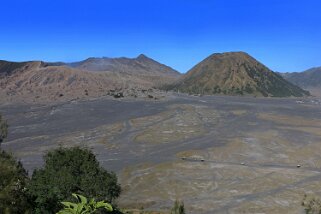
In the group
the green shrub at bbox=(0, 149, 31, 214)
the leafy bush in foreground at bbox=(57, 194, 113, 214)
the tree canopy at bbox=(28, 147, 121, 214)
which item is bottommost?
the tree canopy at bbox=(28, 147, 121, 214)

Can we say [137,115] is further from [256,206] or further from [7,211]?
[7,211]

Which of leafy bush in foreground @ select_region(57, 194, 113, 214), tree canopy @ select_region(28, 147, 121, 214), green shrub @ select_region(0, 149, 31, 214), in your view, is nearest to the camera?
leafy bush in foreground @ select_region(57, 194, 113, 214)

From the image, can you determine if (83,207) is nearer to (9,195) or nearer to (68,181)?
(9,195)

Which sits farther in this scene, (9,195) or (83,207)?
(9,195)

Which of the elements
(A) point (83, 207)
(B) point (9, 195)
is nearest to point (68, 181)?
(B) point (9, 195)

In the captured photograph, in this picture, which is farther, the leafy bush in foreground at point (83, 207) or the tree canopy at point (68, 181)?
the tree canopy at point (68, 181)

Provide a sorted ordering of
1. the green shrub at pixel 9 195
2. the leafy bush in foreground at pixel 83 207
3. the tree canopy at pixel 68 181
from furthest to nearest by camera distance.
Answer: the tree canopy at pixel 68 181 < the green shrub at pixel 9 195 < the leafy bush in foreground at pixel 83 207

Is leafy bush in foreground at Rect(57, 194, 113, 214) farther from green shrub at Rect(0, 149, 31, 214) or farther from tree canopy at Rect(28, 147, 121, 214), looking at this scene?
tree canopy at Rect(28, 147, 121, 214)

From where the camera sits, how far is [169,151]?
114688 mm

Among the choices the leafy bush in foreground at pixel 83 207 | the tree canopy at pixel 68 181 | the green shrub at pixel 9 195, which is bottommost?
the tree canopy at pixel 68 181

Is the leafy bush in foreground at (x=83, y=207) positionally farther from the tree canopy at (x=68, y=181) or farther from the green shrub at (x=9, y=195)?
the tree canopy at (x=68, y=181)

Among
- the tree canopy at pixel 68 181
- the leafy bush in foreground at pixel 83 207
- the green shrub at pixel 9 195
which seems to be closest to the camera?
the leafy bush in foreground at pixel 83 207

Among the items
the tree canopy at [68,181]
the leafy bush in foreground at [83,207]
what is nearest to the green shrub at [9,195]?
the tree canopy at [68,181]

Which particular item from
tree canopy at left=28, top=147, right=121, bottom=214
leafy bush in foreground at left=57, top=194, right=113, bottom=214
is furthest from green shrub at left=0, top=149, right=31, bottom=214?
leafy bush in foreground at left=57, top=194, right=113, bottom=214
